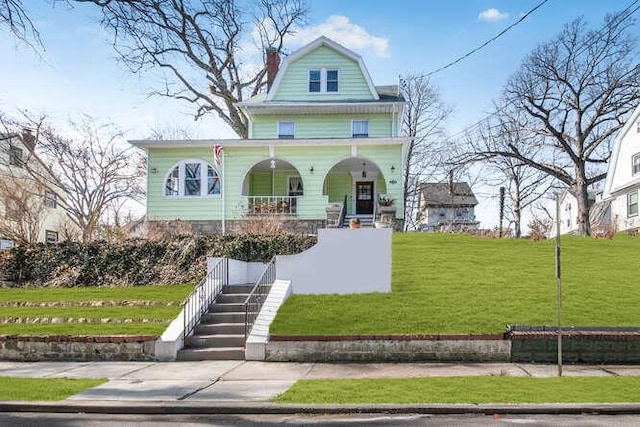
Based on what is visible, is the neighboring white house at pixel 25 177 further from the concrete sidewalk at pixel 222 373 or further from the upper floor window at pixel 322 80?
the upper floor window at pixel 322 80

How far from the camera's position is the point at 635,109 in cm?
3341

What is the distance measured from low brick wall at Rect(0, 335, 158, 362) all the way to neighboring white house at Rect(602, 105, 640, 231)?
30.7 meters

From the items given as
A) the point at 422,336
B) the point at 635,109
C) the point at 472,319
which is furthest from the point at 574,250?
the point at 635,109

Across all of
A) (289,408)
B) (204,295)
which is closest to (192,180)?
(204,295)

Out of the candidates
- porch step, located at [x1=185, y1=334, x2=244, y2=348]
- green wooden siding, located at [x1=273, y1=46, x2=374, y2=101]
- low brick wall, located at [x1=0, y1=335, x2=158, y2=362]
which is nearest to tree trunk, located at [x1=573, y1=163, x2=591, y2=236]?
green wooden siding, located at [x1=273, y1=46, x2=374, y2=101]

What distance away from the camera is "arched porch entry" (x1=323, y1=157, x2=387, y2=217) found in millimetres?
26734

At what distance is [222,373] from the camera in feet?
31.2

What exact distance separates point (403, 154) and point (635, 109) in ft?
62.8

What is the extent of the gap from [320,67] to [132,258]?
14.8 m

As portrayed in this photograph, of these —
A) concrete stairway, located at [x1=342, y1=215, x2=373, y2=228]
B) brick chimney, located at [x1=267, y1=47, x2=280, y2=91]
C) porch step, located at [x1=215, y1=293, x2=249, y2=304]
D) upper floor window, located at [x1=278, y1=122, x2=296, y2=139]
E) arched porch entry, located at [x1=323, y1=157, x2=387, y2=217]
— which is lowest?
porch step, located at [x1=215, y1=293, x2=249, y2=304]

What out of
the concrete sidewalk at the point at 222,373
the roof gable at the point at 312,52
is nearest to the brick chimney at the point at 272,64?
the roof gable at the point at 312,52

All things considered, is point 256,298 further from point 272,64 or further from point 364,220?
point 272,64

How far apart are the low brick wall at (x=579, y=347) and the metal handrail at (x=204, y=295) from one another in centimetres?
676

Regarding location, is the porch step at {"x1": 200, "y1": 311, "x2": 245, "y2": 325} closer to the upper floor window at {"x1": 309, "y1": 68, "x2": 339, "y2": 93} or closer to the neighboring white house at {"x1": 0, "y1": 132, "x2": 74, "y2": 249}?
the neighboring white house at {"x1": 0, "y1": 132, "x2": 74, "y2": 249}
